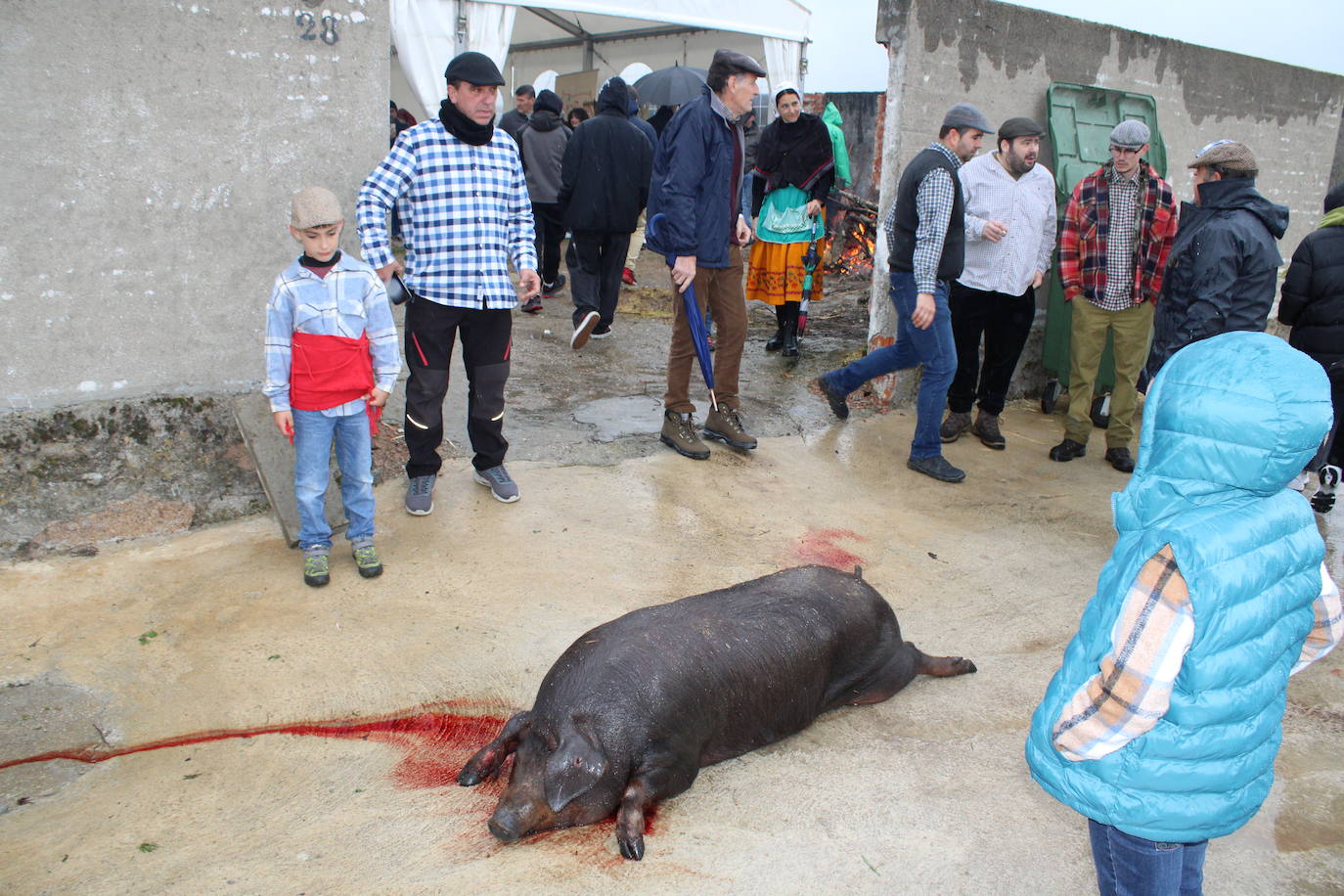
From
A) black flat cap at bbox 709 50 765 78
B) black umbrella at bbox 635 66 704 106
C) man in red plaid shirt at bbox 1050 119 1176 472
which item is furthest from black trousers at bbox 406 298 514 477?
black umbrella at bbox 635 66 704 106

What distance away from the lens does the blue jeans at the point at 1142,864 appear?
204 centimetres

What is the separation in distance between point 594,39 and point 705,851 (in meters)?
13.0

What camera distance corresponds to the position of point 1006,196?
19.1ft

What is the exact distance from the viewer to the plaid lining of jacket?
573cm

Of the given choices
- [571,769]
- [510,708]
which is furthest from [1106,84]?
[571,769]

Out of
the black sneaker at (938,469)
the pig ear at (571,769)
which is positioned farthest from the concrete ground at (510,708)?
the black sneaker at (938,469)

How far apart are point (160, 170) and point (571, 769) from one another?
2.93 m

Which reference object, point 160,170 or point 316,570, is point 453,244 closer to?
point 160,170

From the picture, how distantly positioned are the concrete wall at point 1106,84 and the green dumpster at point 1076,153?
109 millimetres

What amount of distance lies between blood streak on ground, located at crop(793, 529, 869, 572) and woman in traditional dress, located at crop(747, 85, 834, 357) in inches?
122

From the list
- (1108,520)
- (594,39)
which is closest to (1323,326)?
(1108,520)

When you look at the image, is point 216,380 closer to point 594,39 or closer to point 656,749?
point 656,749

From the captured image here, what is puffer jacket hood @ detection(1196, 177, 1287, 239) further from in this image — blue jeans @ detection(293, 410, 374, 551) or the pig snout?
the pig snout

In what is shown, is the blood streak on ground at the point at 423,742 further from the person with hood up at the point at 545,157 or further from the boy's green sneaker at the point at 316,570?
the person with hood up at the point at 545,157
